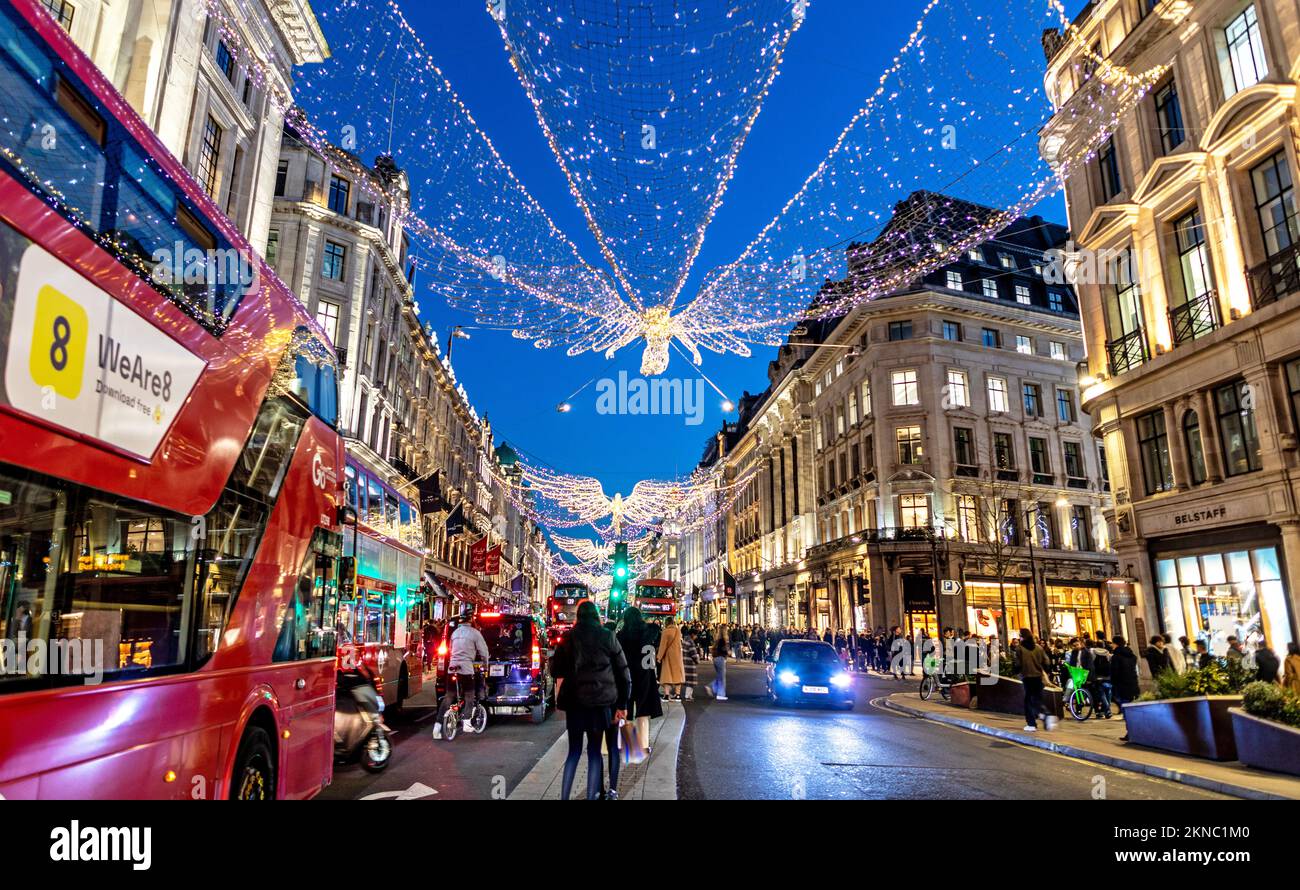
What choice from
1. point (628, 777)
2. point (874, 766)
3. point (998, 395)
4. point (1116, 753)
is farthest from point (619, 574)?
point (628, 777)

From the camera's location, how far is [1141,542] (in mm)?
19969

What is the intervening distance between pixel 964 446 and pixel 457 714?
37097 millimetres

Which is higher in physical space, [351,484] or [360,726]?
[351,484]

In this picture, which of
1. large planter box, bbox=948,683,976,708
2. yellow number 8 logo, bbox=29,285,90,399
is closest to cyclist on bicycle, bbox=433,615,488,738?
yellow number 8 logo, bbox=29,285,90,399

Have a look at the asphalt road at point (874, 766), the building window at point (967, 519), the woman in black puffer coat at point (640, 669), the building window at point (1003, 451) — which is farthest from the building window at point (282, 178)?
the building window at point (1003, 451)

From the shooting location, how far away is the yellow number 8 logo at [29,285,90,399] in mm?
3486

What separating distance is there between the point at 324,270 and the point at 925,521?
107 ft

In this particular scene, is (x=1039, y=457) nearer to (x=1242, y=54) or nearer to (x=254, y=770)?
(x=1242, y=54)

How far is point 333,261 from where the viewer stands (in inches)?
1292

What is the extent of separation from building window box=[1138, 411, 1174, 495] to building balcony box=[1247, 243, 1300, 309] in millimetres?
4007

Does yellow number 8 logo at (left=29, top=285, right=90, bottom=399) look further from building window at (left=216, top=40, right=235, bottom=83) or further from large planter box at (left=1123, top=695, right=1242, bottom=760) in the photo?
building window at (left=216, top=40, right=235, bottom=83)

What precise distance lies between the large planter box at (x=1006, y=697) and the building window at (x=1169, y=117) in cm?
1417

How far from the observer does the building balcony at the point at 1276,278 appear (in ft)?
50.6

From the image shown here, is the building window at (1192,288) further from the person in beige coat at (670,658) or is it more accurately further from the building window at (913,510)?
the building window at (913,510)
